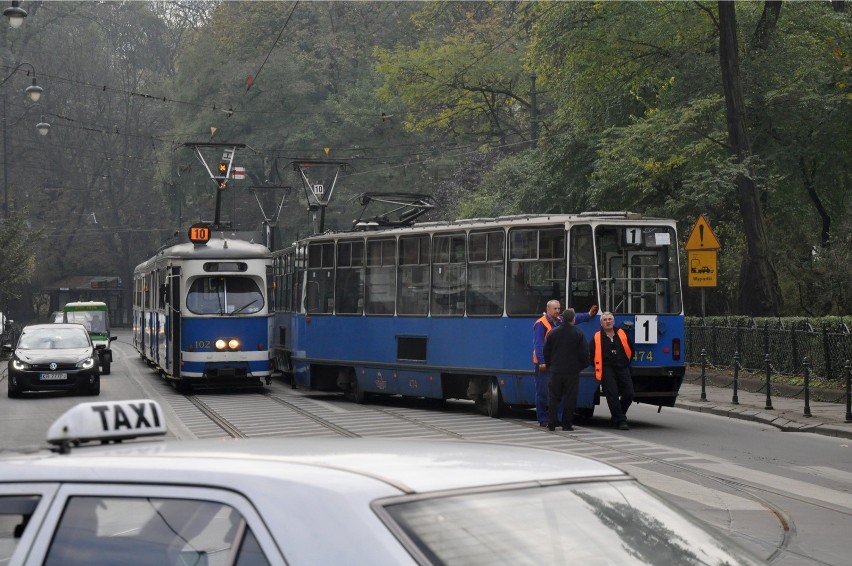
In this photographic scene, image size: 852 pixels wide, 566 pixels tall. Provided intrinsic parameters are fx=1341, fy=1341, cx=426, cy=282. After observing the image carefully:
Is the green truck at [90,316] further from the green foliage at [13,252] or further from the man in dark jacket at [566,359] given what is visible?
the man in dark jacket at [566,359]

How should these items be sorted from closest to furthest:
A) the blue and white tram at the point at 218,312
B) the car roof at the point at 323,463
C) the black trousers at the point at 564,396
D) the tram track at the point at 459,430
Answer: the car roof at the point at 323,463, the tram track at the point at 459,430, the black trousers at the point at 564,396, the blue and white tram at the point at 218,312

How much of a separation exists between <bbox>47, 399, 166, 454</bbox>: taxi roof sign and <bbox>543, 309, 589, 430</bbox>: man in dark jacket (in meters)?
14.3

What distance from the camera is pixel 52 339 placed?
95.3 ft

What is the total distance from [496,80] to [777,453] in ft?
118

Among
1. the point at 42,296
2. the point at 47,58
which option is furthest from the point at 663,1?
the point at 42,296

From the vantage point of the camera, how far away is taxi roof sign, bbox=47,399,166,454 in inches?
148

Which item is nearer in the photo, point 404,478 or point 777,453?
point 404,478

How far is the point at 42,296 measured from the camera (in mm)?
90062

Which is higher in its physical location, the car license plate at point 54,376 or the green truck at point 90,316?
the green truck at point 90,316

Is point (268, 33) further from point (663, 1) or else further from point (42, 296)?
point (663, 1)

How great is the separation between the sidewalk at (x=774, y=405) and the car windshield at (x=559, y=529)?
15.3m

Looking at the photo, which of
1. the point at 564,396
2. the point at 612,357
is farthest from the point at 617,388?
the point at 564,396

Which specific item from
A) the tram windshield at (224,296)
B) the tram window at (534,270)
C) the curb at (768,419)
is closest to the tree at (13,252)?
the tram windshield at (224,296)

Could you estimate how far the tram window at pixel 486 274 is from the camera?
20562mm
